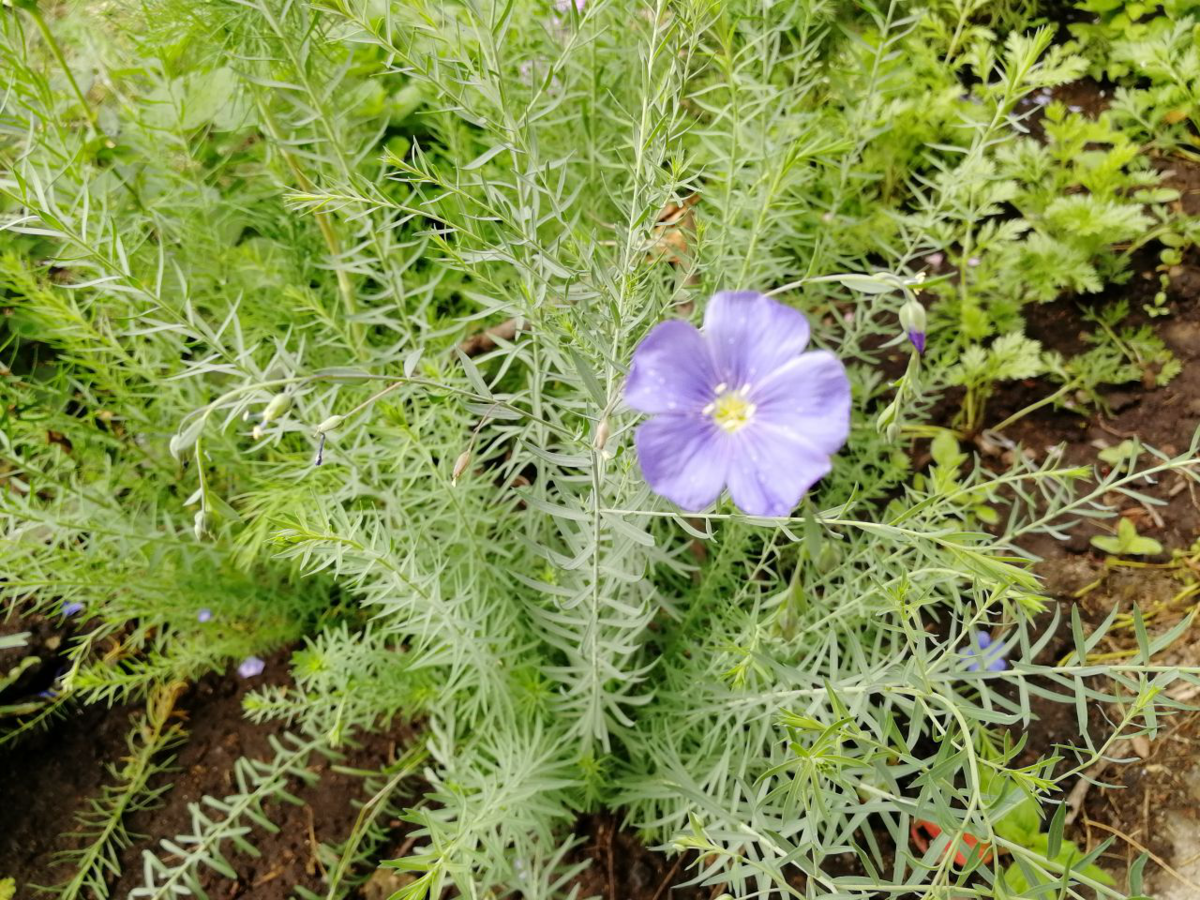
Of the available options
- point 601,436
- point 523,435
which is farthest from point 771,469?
point 523,435

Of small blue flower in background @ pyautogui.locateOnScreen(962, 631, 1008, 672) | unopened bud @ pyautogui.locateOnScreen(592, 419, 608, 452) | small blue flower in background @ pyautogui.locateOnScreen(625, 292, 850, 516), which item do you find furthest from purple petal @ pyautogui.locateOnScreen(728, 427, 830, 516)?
small blue flower in background @ pyautogui.locateOnScreen(962, 631, 1008, 672)

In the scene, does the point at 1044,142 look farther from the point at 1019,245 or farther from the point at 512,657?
the point at 512,657

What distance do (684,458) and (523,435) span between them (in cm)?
32

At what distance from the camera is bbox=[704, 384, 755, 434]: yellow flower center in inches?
40.6

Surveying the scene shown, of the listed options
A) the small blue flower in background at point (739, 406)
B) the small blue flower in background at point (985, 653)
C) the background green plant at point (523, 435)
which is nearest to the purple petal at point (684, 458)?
the small blue flower in background at point (739, 406)

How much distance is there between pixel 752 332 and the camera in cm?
101

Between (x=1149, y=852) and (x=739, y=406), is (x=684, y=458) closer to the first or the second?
(x=739, y=406)

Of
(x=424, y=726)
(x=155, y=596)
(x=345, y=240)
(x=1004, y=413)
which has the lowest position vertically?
(x=424, y=726)

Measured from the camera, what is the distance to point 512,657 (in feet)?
6.01

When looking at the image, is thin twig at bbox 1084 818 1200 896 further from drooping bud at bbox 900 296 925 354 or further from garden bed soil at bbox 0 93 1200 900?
drooping bud at bbox 900 296 925 354

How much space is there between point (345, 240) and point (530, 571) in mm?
981

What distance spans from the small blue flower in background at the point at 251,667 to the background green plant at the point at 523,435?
47mm

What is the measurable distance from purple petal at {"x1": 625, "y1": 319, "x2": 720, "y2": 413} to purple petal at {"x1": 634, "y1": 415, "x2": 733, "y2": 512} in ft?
0.06

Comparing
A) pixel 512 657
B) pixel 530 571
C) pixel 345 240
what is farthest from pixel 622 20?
pixel 512 657
